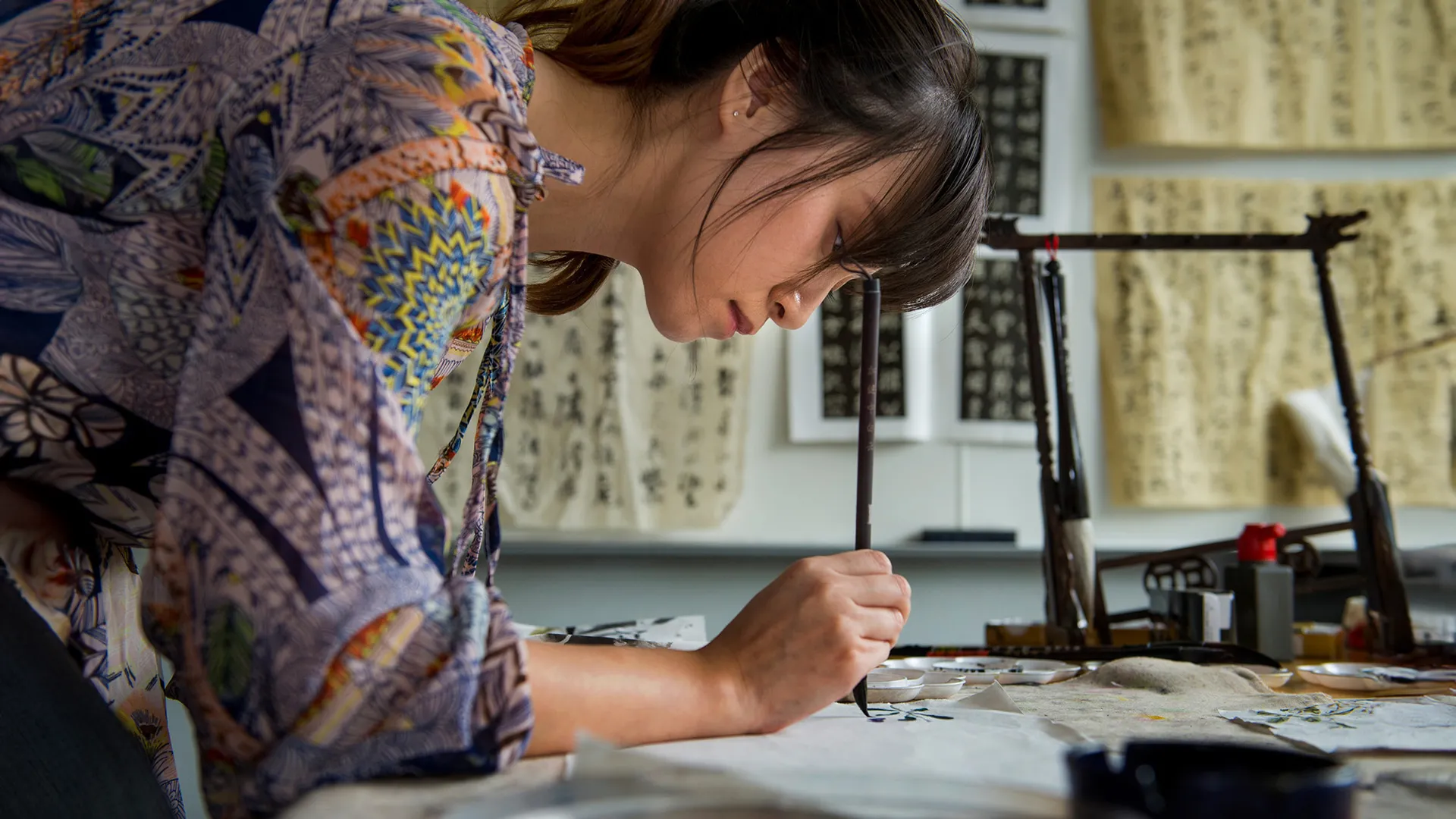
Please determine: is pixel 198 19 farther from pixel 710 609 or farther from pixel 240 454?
pixel 710 609

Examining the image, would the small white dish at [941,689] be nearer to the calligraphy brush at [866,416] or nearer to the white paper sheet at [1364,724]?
the calligraphy brush at [866,416]

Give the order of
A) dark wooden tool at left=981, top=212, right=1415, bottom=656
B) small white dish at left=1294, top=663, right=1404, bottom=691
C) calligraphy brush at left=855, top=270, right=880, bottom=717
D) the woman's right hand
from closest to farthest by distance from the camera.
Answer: the woman's right hand < calligraphy brush at left=855, top=270, right=880, bottom=717 < small white dish at left=1294, top=663, right=1404, bottom=691 < dark wooden tool at left=981, top=212, right=1415, bottom=656

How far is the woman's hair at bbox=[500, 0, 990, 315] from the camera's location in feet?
2.87

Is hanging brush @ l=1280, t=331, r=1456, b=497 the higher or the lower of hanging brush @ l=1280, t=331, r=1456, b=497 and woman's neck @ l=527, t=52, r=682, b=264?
the lower

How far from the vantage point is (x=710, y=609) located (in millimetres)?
2207

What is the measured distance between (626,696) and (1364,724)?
1.66 ft

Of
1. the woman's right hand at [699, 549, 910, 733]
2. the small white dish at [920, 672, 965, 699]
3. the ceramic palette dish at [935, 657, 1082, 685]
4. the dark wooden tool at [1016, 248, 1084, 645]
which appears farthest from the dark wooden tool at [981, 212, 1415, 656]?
the woman's right hand at [699, 549, 910, 733]

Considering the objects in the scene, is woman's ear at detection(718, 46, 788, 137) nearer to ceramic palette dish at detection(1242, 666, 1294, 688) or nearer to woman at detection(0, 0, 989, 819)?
woman at detection(0, 0, 989, 819)

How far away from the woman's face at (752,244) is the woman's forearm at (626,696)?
387 mm

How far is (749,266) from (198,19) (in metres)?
0.44

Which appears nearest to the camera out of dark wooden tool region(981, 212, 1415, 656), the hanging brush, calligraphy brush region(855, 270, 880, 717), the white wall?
calligraphy brush region(855, 270, 880, 717)

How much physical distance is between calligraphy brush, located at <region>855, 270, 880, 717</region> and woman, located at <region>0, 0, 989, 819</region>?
8 centimetres

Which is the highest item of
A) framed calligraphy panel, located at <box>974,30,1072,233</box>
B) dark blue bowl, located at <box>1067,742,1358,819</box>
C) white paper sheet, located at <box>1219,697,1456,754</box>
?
framed calligraphy panel, located at <box>974,30,1072,233</box>

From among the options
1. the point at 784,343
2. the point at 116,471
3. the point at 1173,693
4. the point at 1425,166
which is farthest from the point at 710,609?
the point at 1425,166
